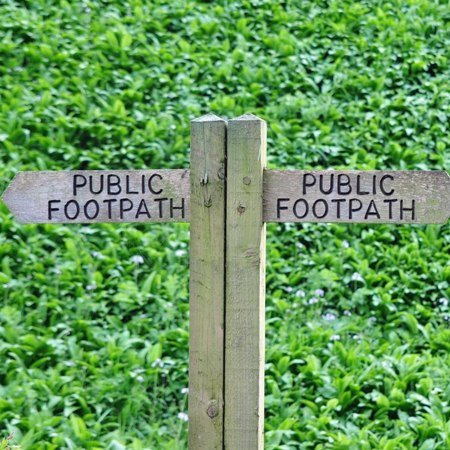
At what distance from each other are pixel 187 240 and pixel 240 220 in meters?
3.60

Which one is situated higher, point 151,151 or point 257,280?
point 151,151

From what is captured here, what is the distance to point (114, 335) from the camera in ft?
17.4

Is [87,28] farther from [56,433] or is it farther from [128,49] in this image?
[56,433]

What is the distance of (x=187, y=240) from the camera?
6.28 metres

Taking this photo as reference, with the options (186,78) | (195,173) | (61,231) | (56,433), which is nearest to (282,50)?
(186,78)

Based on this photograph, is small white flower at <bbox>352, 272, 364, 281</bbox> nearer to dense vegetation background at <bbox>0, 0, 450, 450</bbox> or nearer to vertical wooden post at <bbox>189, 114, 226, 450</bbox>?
dense vegetation background at <bbox>0, 0, 450, 450</bbox>

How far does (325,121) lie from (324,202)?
5.22 m

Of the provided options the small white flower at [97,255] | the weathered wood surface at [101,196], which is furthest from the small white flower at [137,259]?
the weathered wood surface at [101,196]

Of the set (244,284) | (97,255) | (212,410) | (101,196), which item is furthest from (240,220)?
(97,255)

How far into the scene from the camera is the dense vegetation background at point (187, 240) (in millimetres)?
4785

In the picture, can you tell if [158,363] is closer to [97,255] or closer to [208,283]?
[97,255]

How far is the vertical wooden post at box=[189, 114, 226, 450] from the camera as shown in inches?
106

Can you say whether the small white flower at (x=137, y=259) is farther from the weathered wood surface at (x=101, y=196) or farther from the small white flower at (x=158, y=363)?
the weathered wood surface at (x=101, y=196)

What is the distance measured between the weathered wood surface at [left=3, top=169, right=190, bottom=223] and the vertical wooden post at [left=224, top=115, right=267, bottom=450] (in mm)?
171
